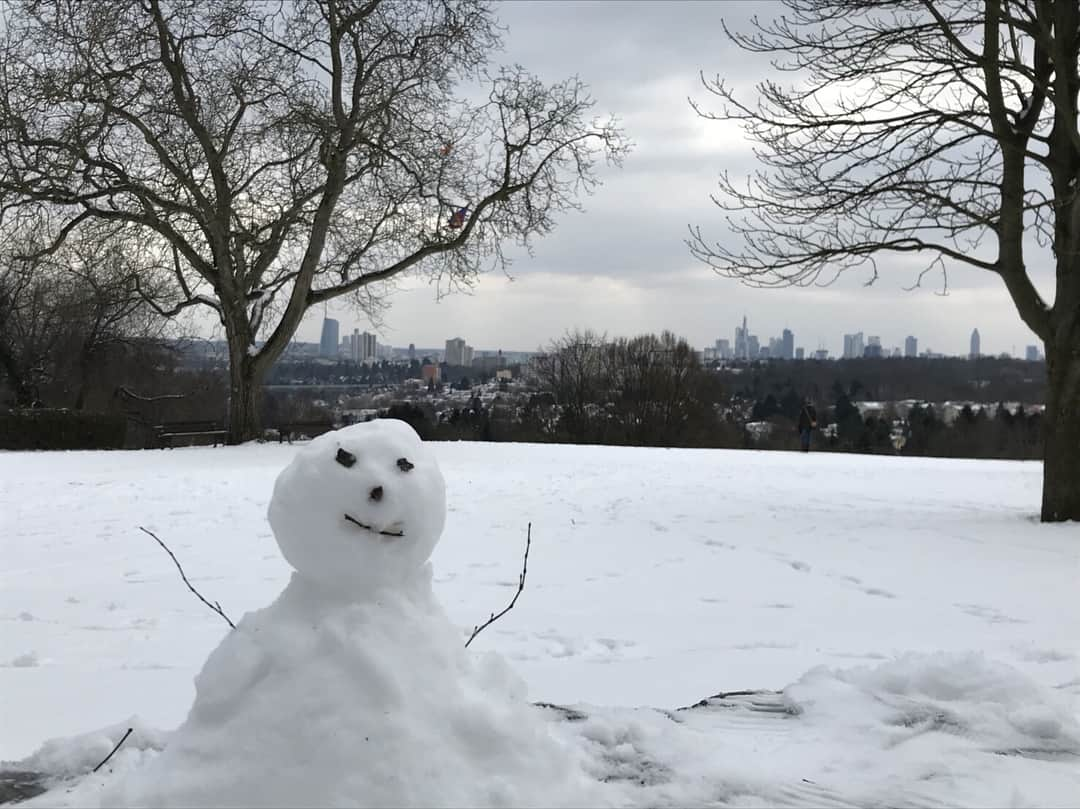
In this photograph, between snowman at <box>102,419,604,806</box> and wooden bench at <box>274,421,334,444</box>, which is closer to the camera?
snowman at <box>102,419,604,806</box>

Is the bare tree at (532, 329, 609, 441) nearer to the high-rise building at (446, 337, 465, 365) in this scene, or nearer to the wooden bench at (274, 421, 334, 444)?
the high-rise building at (446, 337, 465, 365)

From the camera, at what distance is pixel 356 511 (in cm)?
297

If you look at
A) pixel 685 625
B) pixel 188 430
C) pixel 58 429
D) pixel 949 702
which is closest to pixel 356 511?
pixel 949 702

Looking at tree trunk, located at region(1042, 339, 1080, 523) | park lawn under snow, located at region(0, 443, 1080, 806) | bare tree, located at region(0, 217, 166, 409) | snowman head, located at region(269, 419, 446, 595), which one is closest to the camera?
snowman head, located at region(269, 419, 446, 595)

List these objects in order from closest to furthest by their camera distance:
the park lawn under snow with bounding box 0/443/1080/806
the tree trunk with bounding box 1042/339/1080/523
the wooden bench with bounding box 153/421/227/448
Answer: the park lawn under snow with bounding box 0/443/1080/806, the tree trunk with bounding box 1042/339/1080/523, the wooden bench with bounding box 153/421/227/448

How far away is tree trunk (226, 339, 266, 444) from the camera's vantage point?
768 inches

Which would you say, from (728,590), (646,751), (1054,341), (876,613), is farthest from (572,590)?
(1054,341)

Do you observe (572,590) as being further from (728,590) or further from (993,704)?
(993,704)

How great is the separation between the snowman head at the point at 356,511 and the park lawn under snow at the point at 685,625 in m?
0.92

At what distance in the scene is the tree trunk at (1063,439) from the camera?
9.33m

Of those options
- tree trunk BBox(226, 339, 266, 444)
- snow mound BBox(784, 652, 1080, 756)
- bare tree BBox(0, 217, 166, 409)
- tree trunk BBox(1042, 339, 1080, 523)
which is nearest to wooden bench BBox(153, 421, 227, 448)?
tree trunk BBox(226, 339, 266, 444)

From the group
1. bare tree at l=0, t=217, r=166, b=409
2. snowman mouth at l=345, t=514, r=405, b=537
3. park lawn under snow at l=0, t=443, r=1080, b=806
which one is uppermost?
bare tree at l=0, t=217, r=166, b=409

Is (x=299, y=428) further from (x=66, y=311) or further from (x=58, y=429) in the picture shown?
(x=66, y=311)

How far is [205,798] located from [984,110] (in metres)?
10.3
